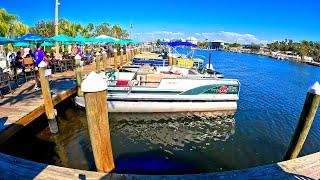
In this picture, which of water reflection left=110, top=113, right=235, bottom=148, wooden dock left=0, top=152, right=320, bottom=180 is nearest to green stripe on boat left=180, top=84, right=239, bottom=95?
water reflection left=110, top=113, right=235, bottom=148

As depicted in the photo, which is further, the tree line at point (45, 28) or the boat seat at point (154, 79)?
the tree line at point (45, 28)

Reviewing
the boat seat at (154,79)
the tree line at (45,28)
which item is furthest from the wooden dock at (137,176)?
the tree line at (45,28)

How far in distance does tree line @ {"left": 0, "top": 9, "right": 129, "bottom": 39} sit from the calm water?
2887cm

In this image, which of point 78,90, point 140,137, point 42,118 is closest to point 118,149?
point 140,137

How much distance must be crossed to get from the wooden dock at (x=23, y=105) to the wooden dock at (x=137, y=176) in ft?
8.60

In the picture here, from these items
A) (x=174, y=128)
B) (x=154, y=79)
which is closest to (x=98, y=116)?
(x=174, y=128)

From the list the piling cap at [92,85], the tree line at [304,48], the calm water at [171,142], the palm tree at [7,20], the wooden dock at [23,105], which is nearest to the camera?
the piling cap at [92,85]

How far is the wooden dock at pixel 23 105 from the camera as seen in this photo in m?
8.18

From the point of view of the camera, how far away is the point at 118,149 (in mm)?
10195

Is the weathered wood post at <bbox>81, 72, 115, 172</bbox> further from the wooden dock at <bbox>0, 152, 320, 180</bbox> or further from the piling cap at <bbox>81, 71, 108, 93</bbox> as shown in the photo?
the wooden dock at <bbox>0, 152, 320, 180</bbox>

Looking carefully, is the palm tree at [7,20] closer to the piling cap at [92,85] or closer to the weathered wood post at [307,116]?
the piling cap at [92,85]

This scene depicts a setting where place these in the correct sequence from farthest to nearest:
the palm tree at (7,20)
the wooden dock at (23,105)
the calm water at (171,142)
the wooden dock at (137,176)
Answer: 1. the palm tree at (7,20)
2. the calm water at (171,142)
3. the wooden dock at (23,105)
4. the wooden dock at (137,176)

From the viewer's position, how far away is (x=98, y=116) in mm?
4785

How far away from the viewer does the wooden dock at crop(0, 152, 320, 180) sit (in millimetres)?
5105
